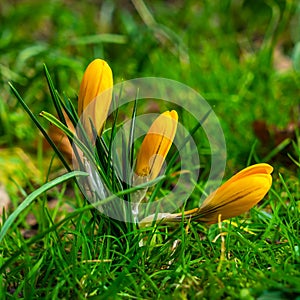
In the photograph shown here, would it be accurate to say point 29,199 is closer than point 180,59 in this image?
Yes

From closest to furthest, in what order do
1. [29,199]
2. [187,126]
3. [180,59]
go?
1. [29,199]
2. [187,126]
3. [180,59]

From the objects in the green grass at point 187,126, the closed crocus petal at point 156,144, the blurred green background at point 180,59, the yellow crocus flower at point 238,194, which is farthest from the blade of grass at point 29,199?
the blurred green background at point 180,59

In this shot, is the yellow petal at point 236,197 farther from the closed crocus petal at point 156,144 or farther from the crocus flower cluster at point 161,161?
the closed crocus petal at point 156,144

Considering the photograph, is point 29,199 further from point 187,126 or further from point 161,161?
point 187,126

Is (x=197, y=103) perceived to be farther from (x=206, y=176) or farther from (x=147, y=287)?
(x=147, y=287)

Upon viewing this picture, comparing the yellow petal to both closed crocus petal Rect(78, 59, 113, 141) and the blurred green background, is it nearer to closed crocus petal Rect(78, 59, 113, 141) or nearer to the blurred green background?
closed crocus petal Rect(78, 59, 113, 141)

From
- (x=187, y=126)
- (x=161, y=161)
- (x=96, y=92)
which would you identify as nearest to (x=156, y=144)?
(x=161, y=161)
